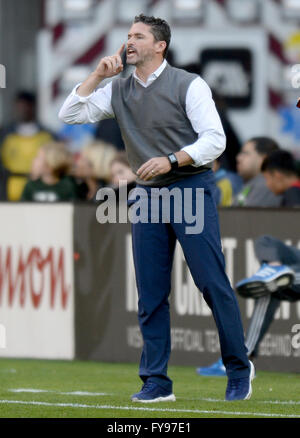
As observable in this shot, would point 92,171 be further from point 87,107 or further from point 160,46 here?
point 160,46

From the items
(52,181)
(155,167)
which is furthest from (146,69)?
(52,181)

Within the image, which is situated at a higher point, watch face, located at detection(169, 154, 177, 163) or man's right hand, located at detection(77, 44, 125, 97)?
man's right hand, located at detection(77, 44, 125, 97)

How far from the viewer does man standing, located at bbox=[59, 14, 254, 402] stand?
27.5 feet

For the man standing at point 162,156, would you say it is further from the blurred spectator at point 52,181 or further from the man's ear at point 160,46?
the blurred spectator at point 52,181

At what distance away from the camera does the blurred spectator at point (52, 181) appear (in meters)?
13.0

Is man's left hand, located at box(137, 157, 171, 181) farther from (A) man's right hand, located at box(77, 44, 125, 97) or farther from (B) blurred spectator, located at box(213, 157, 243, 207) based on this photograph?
(B) blurred spectator, located at box(213, 157, 243, 207)

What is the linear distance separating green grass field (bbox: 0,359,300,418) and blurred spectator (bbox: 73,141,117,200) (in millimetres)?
1999

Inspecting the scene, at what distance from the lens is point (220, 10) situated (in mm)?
13078

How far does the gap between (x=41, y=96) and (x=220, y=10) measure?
1.84 metres

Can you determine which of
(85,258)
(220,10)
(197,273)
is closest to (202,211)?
(197,273)

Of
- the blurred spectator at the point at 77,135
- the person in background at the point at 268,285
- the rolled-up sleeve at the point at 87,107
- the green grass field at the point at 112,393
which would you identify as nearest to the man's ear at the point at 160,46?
the rolled-up sleeve at the point at 87,107

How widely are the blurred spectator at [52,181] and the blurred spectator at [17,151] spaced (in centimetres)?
163

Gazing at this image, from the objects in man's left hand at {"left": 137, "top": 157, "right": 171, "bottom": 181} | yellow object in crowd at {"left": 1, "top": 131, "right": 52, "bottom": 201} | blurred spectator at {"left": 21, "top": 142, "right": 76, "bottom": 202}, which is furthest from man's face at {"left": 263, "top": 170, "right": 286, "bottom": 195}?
yellow object in crowd at {"left": 1, "top": 131, "right": 52, "bottom": 201}

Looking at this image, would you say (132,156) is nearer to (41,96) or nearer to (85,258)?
(85,258)
